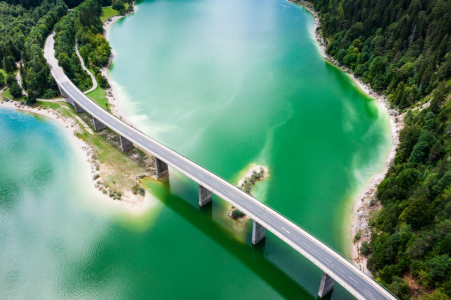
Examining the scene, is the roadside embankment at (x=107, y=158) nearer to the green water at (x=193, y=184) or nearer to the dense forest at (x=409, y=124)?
the green water at (x=193, y=184)

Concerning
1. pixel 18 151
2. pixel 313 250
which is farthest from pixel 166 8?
pixel 313 250

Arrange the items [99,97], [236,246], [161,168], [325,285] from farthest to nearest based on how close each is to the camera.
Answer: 1. [99,97]
2. [161,168]
3. [236,246]
4. [325,285]

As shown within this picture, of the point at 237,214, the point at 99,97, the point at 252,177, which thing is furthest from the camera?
the point at 99,97

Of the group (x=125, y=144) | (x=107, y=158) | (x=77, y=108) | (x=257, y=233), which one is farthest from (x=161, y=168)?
(x=77, y=108)

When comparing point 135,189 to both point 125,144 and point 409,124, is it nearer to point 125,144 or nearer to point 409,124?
point 125,144

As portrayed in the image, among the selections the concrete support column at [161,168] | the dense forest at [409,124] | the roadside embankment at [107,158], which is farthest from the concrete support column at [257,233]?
the concrete support column at [161,168]

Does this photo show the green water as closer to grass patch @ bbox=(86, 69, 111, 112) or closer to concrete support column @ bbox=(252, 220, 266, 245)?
concrete support column @ bbox=(252, 220, 266, 245)

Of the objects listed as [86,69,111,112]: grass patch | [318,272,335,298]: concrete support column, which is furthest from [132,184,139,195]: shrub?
[318,272,335,298]: concrete support column

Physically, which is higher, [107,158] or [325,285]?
[325,285]
